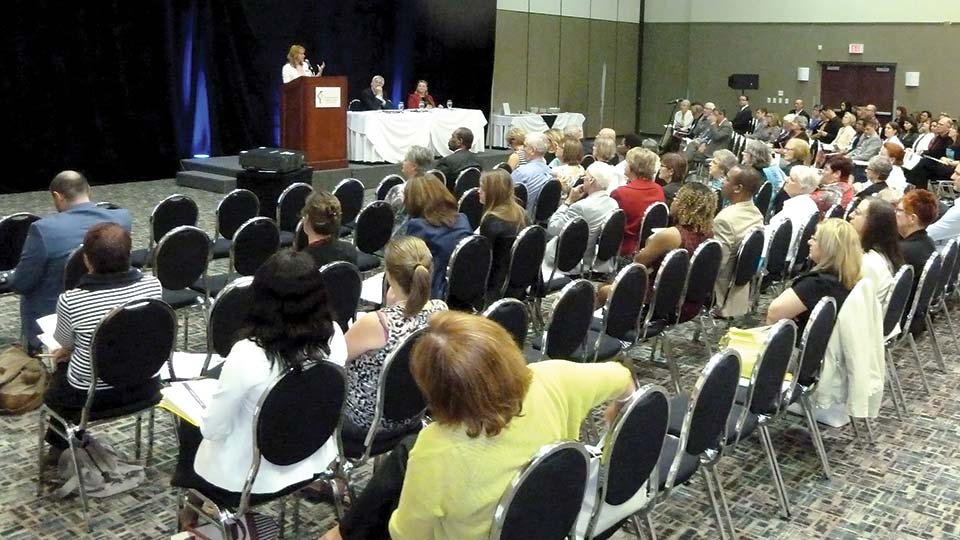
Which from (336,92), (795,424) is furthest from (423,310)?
(336,92)

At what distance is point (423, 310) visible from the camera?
11.2 feet

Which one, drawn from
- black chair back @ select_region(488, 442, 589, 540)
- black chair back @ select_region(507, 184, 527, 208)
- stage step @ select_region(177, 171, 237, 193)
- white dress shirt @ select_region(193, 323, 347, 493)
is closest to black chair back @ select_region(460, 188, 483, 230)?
black chair back @ select_region(507, 184, 527, 208)

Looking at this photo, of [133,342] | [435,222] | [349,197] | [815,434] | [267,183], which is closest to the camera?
[133,342]

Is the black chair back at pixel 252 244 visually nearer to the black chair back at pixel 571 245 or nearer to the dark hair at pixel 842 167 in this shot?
the black chair back at pixel 571 245

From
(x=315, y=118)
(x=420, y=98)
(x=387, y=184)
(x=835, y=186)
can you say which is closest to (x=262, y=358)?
(x=387, y=184)

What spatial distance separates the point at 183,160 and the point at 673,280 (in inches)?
370

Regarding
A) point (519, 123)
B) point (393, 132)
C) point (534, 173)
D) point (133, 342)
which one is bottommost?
point (133, 342)

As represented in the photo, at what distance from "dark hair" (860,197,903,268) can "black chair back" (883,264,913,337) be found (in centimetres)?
15

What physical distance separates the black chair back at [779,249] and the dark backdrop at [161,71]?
29.3 ft

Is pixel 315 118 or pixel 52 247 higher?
pixel 315 118

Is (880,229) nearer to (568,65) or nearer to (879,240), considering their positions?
(879,240)

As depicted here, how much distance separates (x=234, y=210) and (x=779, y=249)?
3.93m

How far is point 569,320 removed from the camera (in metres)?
4.16

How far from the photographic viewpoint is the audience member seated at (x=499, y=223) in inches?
220
